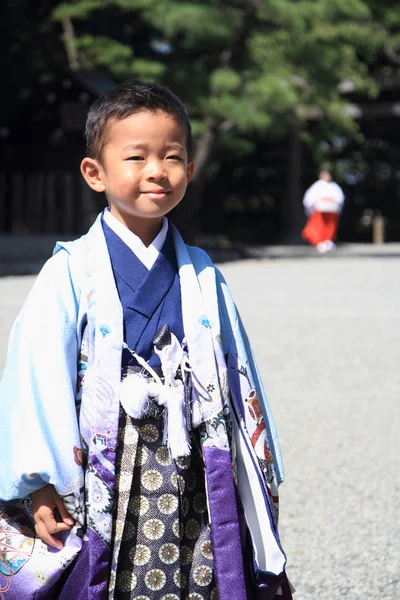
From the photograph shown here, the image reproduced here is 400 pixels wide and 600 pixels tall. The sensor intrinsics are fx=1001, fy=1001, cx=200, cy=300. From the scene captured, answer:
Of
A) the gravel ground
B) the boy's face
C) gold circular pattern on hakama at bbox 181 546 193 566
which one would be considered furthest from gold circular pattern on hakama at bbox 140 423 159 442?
the gravel ground

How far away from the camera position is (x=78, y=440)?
1.76 metres

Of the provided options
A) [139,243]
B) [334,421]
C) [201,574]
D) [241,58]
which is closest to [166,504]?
[201,574]

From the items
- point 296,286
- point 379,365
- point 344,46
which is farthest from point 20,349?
point 344,46

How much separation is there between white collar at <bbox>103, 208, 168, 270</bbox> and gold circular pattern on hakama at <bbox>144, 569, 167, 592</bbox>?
1.82 ft

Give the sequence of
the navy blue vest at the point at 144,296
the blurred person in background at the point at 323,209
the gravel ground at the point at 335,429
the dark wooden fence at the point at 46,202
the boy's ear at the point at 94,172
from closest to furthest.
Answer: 1. the navy blue vest at the point at 144,296
2. the boy's ear at the point at 94,172
3. the gravel ground at the point at 335,429
4. the blurred person in background at the point at 323,209
5. the dark wooden fence at the point at 46,202

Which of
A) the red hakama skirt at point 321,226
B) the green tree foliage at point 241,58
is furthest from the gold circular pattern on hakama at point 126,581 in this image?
the red hakama skirt at point 321,226

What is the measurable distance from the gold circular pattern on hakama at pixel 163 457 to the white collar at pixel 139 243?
0.34 m

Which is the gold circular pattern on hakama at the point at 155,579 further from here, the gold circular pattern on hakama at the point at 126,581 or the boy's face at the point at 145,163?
the boy's face at the point at 145,163

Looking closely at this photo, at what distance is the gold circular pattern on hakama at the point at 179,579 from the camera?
5.92ft

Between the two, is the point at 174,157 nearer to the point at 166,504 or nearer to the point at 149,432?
the point at 149,432

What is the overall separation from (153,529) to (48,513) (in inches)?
7.6

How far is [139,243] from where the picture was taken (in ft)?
6.25

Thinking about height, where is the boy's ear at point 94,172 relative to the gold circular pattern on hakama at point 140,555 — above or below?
above

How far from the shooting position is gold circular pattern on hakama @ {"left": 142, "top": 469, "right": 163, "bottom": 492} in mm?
1795
